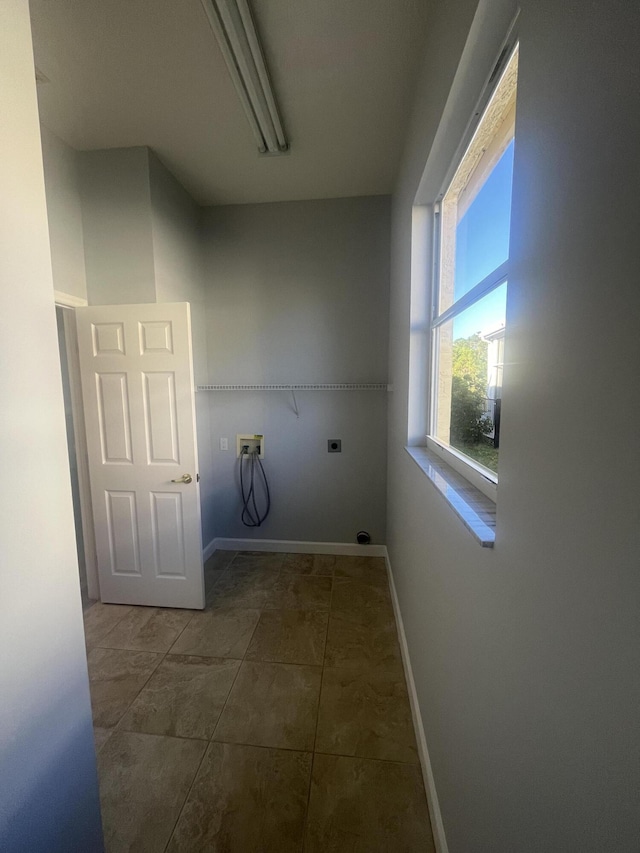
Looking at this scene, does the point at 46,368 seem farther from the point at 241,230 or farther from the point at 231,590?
the point at 241,230

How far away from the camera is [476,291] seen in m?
1.03

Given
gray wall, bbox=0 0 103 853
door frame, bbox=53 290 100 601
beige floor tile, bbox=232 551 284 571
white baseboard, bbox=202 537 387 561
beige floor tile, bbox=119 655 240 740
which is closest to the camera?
gray wall, bbox=0 0 103 853

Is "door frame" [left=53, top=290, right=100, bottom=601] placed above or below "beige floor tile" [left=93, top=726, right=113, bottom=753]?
above

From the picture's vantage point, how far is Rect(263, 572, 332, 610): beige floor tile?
7.54 ft

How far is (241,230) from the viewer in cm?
277

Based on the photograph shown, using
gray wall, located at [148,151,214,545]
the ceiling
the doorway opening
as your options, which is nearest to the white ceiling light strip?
the ceiling

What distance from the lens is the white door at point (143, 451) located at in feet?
7.00

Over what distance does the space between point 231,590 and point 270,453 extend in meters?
1.13

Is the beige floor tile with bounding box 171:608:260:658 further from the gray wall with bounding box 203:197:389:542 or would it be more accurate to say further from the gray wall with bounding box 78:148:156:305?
the gray wall with bounding box 78:148:156:305

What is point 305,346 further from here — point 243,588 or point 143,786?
point 143,786

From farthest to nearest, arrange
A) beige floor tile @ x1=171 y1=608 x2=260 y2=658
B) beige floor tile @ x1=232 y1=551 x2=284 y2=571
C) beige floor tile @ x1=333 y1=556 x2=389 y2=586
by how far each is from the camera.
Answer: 1. beige floor tile @ x1=232 y1=551 x2=284 y2=571
2. beige floor tile @ x1=333 y1=556 x2=389 y2=586
3. beige floor tile @ x1=171 y1=608 x2=260 y2=658

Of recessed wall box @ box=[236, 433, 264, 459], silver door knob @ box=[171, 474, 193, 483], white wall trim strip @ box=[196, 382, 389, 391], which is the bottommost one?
silver door knob @ box=[171, 474, 193, 483]

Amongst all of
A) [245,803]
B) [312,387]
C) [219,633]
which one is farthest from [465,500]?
[312,387]

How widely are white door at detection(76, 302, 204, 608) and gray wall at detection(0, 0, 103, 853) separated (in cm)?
130
